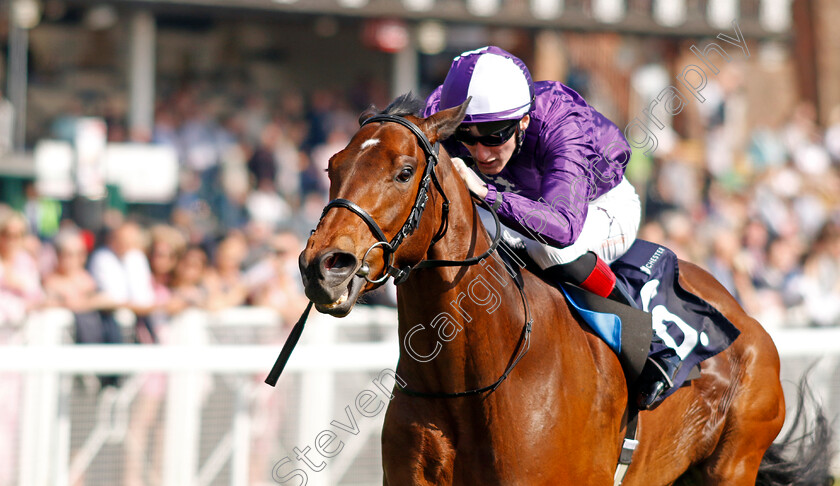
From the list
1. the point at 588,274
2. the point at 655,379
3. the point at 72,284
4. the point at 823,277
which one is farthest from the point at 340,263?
the point at 823,277

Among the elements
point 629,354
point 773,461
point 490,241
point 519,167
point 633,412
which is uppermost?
point 519,167

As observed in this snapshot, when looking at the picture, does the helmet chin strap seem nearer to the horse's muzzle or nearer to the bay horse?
the bay horse

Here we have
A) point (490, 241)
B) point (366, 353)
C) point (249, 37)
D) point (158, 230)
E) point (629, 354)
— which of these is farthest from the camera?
point (249, 37)

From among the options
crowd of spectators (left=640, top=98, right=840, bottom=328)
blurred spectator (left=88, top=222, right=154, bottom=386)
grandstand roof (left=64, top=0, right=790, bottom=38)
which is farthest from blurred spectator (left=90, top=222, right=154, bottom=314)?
grandstand roof (left=64, top=0, right=790, bottom=38)

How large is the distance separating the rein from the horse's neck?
0.02 m

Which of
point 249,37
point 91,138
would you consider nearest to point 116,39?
point 249,37

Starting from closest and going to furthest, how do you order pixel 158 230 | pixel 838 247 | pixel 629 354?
pixel 629 354, pixel 158 230, pixel 838 247

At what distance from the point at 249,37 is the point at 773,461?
9.90m

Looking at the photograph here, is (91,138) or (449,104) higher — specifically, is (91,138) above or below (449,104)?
above

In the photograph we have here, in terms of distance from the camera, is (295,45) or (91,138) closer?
(91,138)

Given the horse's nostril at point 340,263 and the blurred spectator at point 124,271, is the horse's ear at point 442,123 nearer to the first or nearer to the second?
the horse's nostril at point 340,263

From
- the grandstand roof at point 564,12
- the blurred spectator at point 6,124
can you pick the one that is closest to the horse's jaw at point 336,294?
the blurred spectator at point 6,124

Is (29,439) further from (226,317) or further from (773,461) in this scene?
(773,461)

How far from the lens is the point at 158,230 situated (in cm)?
654
